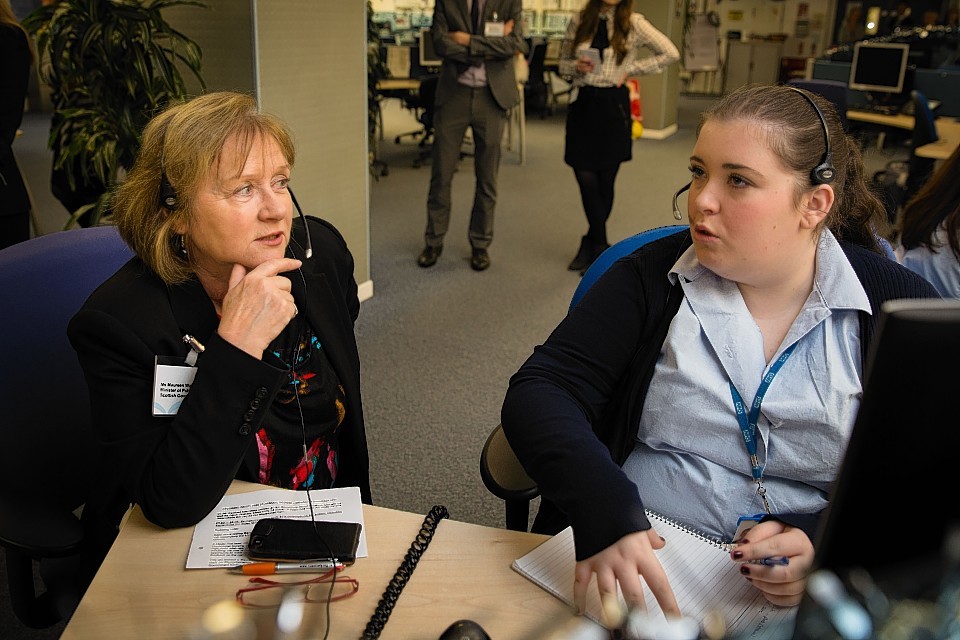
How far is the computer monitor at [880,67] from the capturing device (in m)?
7.29

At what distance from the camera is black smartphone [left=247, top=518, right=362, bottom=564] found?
1.12 m

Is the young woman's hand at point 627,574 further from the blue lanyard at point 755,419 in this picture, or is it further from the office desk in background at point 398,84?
the office desk in background at point 398,84

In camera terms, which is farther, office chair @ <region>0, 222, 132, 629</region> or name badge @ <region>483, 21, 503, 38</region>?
name badge @ <region>483, 21, 503, 38</region>

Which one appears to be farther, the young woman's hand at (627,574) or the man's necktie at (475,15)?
the man's necktie at (475,15)

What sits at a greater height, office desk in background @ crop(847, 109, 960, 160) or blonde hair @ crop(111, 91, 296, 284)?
blonde hair @ crop(111, 91, 296, 284)

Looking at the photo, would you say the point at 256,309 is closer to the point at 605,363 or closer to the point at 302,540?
the point at 302,540

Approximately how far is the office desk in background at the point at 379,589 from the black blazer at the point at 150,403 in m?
0.08

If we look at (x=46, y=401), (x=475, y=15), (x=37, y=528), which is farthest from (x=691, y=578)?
(x=475, y=15)

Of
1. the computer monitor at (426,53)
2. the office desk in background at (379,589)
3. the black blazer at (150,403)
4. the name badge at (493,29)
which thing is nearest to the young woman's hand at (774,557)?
the office desk in background at (379,589)

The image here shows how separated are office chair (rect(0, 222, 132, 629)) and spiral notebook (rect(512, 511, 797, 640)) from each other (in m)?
0.78

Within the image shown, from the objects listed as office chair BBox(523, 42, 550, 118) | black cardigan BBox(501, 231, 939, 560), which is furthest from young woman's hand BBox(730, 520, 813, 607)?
office chair BBox(523, 42, 550, 118)

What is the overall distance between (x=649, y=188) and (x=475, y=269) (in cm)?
276

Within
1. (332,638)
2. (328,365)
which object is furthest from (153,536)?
(328,365)

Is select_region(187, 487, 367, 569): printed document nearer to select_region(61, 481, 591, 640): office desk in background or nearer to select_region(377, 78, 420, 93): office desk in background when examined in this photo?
select_region(61, 481, 591, 640): office desk in background
